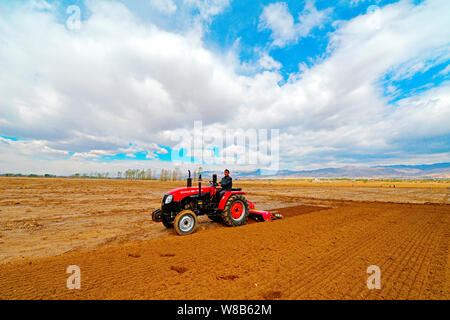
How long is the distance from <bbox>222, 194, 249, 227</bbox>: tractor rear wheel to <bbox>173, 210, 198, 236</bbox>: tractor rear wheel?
1.22 m

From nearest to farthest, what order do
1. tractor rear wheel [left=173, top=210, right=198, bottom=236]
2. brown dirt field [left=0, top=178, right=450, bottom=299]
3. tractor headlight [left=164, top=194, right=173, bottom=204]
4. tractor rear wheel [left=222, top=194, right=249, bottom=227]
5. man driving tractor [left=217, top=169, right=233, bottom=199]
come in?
brown dirt field [left=0, top=178, right=450, bottom=299]
tractor rear wheel [left=173, top=210, right=198, bottom=236]
tractor headlight [left=164, top=194, right=173, bottom=204]
tractor rear wheel [left=222, top=194, right=249, bottom=227]
man driving tractor [left=217, top=169, right=233, bottom=199]

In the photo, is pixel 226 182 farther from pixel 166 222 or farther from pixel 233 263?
pixel 233 263

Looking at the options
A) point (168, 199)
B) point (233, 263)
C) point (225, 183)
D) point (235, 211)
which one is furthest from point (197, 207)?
point (233, 263)

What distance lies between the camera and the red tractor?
20.2ft

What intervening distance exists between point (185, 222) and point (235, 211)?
1.97 meters

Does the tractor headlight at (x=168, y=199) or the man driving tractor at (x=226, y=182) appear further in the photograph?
the man driving tractor at (x=226, y=182)

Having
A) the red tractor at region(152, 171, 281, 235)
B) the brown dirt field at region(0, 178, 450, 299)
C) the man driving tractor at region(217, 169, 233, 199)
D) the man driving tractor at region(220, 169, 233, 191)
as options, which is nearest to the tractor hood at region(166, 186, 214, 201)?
the red tractor at region(152, 171, 281, 235)

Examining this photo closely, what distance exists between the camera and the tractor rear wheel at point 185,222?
5898mm

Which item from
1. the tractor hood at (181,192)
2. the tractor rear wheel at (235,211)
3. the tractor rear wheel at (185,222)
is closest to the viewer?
the tractor rear wheel at (185,222)

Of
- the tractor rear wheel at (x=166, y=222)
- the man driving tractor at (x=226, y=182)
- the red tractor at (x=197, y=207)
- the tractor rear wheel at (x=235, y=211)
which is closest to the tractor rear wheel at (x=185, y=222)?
the red tractor at (x=197, y=207)

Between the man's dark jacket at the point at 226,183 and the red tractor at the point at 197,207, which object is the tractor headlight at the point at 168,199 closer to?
the red tractor at the point at 197,207

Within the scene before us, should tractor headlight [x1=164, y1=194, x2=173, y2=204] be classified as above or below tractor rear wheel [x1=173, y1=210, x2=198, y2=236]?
above

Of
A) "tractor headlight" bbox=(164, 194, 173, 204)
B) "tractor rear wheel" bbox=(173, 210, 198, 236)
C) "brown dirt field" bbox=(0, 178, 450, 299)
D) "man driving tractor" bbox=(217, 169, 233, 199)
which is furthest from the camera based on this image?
"man driving tractor" bbox=(217, 169, 233, 199)

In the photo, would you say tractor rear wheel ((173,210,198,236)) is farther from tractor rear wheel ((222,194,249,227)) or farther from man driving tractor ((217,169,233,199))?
man driving tractor ((217,169,233,199))
